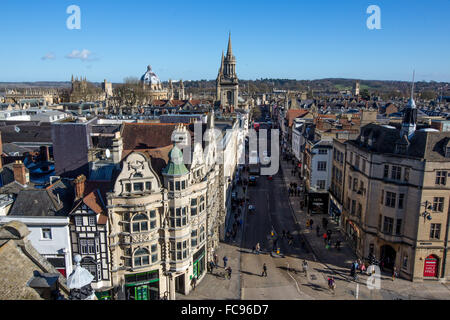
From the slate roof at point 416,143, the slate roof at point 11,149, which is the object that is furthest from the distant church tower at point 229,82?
the slate roof at point 416,143

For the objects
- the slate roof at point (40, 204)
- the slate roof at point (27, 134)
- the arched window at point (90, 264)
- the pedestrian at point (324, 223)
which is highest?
the slate roof at point (27, 134)

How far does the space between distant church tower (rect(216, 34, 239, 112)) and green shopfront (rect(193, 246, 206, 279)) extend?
102 meters

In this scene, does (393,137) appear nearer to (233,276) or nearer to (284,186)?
(233,276)

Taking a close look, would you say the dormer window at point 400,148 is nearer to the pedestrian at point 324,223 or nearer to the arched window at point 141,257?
the pedestrian at point 324,223

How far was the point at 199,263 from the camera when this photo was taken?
37.2 m

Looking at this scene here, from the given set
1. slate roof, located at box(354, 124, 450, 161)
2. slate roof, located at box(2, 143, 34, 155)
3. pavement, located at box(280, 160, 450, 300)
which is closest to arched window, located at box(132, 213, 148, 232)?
pavement, located at box(280, 160, 450, 300)

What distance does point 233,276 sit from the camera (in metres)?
37.9

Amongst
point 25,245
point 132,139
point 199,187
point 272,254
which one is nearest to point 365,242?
point 272,254

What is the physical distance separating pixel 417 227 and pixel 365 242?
20.4ft

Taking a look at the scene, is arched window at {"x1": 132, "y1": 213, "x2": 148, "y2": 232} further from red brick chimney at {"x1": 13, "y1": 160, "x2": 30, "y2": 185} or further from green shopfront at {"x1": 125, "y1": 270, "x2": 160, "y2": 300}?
red brick chimney at {"x1": 13, "y1": 160, "x2": 30, "y2": 185}

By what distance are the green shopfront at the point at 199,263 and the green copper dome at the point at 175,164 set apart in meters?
9.55

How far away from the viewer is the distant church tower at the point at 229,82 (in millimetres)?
137000

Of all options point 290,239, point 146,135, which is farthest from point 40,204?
point 290,239

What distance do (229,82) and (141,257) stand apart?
11197 centimetres
